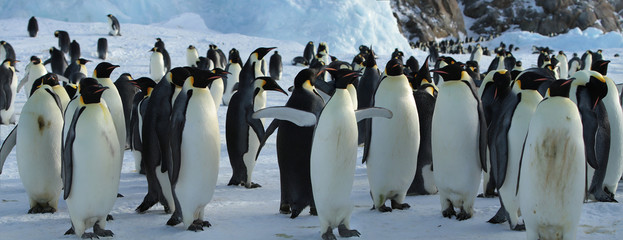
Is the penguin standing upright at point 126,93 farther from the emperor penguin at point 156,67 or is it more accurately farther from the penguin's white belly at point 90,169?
the emperor penguin at point 156,67

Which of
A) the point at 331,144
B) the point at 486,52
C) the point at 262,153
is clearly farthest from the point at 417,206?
the point at 486,52

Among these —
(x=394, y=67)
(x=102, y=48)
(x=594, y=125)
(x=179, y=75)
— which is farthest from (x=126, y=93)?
(x=102, y=48)

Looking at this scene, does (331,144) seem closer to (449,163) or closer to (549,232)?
(449,163)

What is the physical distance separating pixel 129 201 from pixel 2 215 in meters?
0.91

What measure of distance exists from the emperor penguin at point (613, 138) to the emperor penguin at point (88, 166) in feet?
11.9

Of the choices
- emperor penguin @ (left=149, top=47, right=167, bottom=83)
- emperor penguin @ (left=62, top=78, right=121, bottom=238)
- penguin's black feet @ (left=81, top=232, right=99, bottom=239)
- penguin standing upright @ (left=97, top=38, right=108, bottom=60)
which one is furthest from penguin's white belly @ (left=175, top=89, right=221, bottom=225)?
penguin standing upright @ (left=97, top=38, right=108, bottom=60)

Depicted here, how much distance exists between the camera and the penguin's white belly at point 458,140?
4203 mm

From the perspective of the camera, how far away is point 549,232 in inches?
131

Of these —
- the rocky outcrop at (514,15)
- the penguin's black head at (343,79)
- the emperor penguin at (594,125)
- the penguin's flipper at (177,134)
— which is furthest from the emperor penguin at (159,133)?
the rocky outcrop at (514,15)

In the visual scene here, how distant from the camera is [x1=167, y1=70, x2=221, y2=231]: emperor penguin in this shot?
395 cm

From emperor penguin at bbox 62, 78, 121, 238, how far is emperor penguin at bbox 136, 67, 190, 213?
425 mm

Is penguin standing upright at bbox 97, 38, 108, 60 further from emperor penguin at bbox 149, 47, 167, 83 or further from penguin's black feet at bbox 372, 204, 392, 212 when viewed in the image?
penguin's black feet at bbox 372, 204, 392, 212

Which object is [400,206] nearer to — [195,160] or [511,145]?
[511,145]

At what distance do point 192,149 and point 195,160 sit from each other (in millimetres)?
75
